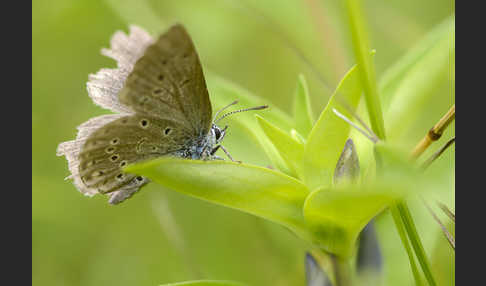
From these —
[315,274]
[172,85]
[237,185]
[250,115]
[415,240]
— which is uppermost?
[172,85]

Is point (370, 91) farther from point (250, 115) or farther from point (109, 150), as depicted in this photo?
point (109, 150)

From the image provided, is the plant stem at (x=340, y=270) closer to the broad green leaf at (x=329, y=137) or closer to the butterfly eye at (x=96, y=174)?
the broad green leaf at (x=329, y=137)

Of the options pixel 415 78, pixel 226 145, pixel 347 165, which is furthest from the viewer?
pixel 226 145

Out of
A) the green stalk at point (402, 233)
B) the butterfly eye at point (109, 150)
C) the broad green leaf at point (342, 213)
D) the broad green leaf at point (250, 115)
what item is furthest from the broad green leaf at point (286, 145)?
the butterfly eye at point (109, 150)

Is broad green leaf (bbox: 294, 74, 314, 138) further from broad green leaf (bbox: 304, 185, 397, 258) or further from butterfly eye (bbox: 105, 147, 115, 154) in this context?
butterfly eye (bbox: 105, 147, 115, 154)

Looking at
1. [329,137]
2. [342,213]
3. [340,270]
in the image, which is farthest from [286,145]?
[340,270]

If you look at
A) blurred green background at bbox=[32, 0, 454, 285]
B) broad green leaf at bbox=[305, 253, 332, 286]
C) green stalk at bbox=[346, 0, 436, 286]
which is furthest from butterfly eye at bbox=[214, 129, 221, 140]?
green stalk at bbox=[346, 0, 436, 286]
